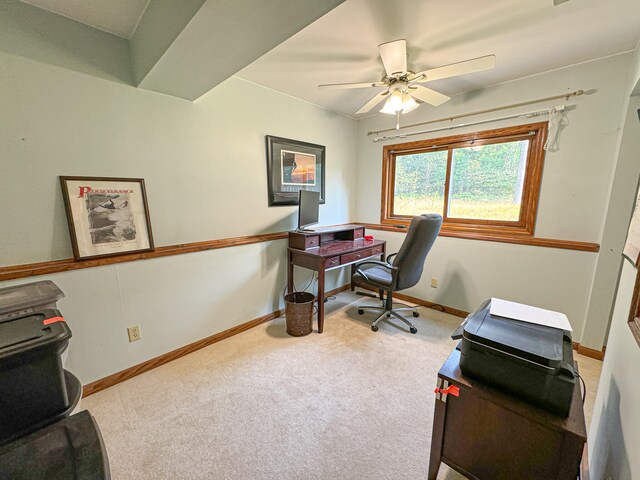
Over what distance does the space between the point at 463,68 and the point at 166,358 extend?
115 inches

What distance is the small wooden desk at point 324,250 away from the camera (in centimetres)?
243

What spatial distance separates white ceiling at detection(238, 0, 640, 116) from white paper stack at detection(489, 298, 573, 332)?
156 cm

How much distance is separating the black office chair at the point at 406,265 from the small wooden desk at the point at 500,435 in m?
1.29

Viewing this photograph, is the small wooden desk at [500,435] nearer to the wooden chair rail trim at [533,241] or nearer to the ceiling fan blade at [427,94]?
the wooden chair rail trim at [533,241]

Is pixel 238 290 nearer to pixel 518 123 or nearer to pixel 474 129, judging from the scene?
pixel 474 129

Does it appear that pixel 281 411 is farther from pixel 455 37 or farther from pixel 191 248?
pixel 455 37

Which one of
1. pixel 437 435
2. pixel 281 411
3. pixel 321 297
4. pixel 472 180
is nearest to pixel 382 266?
pixel 321 297

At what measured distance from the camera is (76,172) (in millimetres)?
1562

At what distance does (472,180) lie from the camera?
270 cm

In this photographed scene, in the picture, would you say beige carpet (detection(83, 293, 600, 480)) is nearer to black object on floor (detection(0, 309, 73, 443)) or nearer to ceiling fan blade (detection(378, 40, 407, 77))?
black object on floor (detection(0, 309, 73, 443))

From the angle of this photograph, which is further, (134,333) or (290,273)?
(290,273)

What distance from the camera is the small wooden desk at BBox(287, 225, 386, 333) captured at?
7.97 feet

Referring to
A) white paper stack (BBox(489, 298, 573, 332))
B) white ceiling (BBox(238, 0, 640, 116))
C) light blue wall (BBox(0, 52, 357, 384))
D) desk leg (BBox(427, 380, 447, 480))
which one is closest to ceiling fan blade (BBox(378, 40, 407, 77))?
white ceiling (BBox(238, 0, 640, 116))

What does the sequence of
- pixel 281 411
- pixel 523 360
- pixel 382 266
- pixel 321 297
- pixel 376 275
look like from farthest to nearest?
pixel 382 266, pixel 376 275, pixel 321 297, pixel 281 411, pixel 523 360
